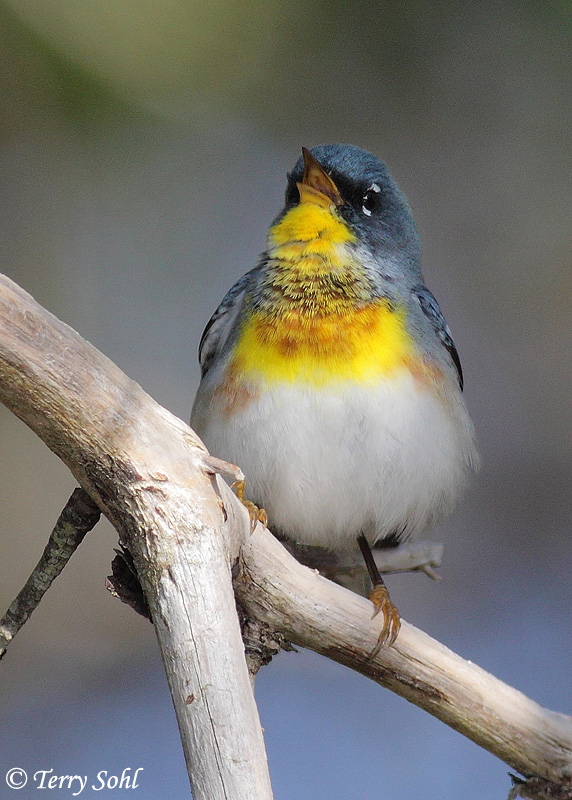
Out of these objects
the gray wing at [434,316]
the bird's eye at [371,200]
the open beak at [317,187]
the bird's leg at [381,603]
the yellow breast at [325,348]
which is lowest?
the bird's leg at [381,603]

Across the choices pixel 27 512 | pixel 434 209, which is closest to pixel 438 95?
pixel 434 209

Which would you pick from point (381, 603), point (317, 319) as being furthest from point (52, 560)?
point (317, 319)

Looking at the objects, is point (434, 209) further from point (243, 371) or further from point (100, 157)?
point (243, 371)

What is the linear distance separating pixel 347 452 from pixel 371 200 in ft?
2.53

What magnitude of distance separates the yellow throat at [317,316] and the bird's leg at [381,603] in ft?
1.81

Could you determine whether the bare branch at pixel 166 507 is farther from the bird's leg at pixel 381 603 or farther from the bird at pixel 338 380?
the bird at pixel 338 380

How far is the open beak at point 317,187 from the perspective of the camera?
2.49 metres

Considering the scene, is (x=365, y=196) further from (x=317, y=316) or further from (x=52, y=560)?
(x=52, y=560)

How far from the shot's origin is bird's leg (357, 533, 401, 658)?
1979 mm

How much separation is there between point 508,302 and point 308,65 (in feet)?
4.20

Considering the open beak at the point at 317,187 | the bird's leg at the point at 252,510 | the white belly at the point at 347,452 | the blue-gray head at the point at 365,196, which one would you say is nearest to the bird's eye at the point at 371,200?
the blue-gray head at the point at 365,196

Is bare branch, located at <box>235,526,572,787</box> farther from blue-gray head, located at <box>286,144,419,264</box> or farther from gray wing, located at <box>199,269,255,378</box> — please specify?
blue-gray head, located at <box>286,144,419,264</box>

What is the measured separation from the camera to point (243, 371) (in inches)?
94.1

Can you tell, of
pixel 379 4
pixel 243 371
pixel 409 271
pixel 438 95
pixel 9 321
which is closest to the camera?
pixel 9 321
